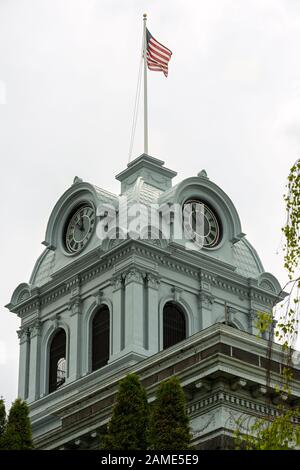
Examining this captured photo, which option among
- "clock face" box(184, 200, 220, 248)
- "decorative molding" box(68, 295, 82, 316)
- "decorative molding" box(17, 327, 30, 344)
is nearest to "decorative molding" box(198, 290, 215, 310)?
"clock face" box(184, 200, 220, 248)

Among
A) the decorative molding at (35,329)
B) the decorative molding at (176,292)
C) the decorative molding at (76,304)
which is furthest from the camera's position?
the decorative molding at (35,329)

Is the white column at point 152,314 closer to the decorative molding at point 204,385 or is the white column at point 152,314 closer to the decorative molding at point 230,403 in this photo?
the decorative molding at point 230,403

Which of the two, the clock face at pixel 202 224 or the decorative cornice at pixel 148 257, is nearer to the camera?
the decorative cornice at pixel 148 257

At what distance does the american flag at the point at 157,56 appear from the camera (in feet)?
225

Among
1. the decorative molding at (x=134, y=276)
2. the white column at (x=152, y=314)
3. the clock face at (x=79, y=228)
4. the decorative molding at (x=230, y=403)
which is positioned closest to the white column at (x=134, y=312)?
the decorative molding at (x=134, y=276)

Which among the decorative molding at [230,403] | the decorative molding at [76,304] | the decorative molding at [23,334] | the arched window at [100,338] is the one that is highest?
the decorative molding at [23,334]

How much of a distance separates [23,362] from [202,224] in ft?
37.1

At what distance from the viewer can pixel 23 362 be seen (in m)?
66.3

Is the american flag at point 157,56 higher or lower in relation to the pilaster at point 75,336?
higher

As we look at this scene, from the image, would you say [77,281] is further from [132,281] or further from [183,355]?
[183,355]

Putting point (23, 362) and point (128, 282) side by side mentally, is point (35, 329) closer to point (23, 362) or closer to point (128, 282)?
point (23, 362)

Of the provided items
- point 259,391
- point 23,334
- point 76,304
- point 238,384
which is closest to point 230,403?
point 238,384

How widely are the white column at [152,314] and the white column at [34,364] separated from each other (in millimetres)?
8042

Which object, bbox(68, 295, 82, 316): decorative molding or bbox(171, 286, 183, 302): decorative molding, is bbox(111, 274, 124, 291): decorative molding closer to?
bbox(171, 286, 183, 302): decorative molding
